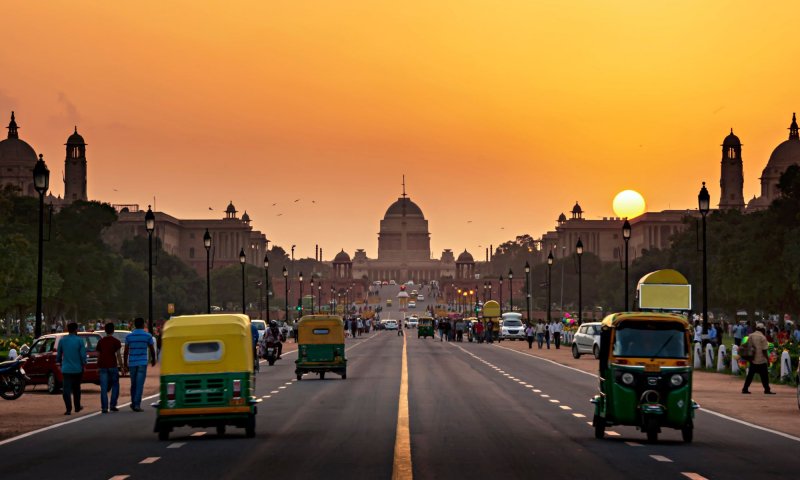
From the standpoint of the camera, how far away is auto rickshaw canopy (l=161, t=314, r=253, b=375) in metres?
23.2

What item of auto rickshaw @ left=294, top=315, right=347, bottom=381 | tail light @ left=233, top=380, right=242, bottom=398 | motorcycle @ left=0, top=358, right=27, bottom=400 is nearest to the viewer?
tail light @ left=233, top=380, right=242, bottom=398

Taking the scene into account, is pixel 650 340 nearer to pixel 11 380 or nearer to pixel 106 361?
pixel 106 361

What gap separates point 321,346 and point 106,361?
1655 centimetres

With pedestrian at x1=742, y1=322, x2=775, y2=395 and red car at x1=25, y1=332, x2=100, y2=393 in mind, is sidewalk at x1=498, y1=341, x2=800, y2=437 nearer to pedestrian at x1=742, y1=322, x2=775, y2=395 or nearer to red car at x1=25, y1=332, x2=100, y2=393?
pedestrian at x1=742, y1=322, x2=775, y2=395

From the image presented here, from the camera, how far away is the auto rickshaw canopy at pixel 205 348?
23.2 m

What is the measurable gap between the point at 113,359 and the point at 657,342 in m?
11.9

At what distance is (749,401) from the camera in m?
35.0

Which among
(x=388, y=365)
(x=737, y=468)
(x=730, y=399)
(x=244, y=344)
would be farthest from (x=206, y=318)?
(x=388, y=365)

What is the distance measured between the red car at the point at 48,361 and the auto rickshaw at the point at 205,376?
15759 millimetres

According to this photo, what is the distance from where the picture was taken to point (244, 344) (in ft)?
77.2

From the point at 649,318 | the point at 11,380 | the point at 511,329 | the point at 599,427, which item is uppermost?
the point at 649,318

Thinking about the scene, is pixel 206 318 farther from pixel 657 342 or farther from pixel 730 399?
pixel 730 399

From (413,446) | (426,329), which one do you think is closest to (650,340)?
(413,446)

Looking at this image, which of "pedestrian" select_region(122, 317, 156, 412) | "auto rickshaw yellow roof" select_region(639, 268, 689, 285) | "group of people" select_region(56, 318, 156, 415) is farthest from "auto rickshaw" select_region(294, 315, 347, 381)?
"auto rickshaw yellow roof" select_region(639, 268, 689, 285)
